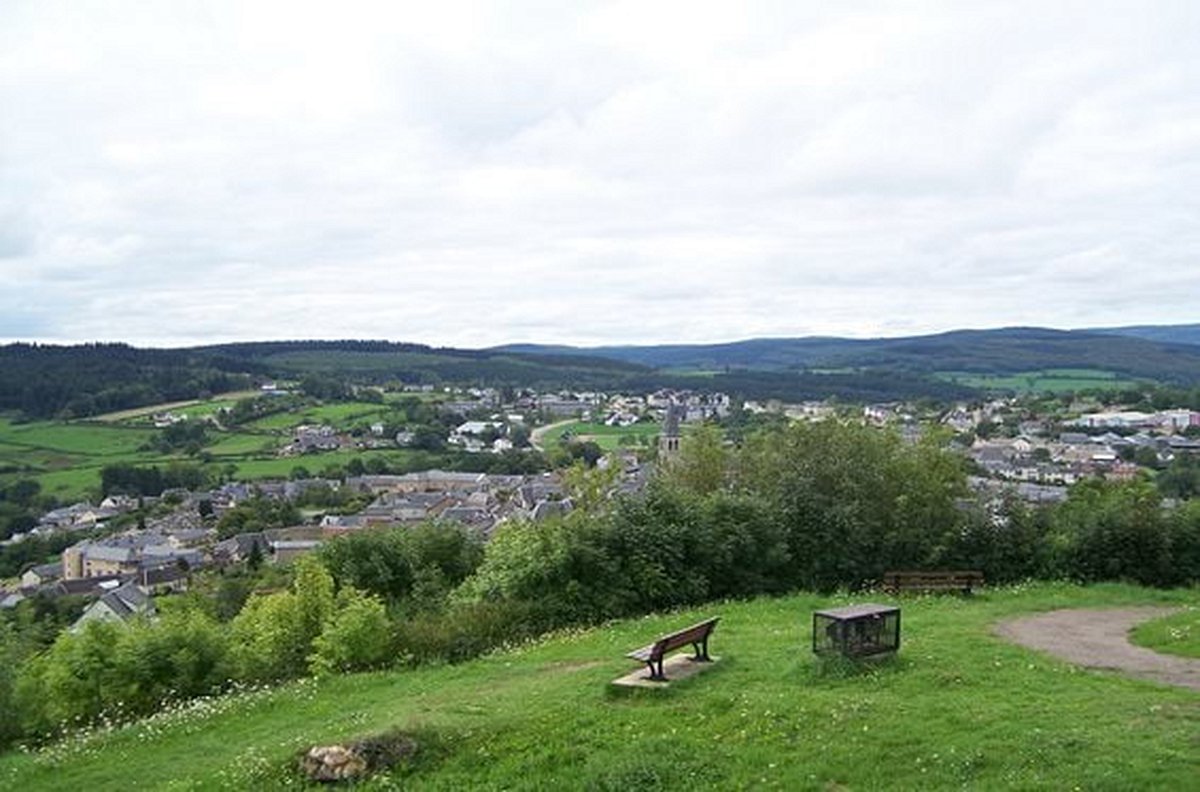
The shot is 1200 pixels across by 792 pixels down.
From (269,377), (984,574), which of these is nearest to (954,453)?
(984,574)

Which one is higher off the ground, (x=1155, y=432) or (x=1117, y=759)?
(x=1117, y=759)

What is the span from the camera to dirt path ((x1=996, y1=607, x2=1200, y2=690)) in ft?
49.4

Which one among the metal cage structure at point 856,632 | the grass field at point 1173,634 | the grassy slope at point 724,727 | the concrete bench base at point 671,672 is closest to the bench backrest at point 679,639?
the concrete bench base at point 671,672

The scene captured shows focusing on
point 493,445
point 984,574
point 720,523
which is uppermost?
point 720,523

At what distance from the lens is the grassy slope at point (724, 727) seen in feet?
36.5

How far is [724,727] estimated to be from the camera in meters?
13.0

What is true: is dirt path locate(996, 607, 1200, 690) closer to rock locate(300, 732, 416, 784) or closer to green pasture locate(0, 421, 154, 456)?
rock locate(300, 732, 416, 784)

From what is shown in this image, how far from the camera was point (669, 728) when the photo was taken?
13117 mm

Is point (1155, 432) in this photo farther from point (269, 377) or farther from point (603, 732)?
point (269, 377)

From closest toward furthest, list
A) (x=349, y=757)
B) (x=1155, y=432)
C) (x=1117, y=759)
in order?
(x=1117, y=759) → (x=349, y=757) → (x=1155, y=432)

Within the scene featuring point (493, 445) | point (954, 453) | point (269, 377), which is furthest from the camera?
point (269, 377)

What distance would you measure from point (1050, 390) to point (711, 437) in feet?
528

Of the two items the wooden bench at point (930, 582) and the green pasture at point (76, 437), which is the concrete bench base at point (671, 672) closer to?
the wooden bench at point (930, 582)

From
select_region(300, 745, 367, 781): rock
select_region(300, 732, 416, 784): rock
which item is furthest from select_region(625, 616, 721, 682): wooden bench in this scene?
select_region(300, 745, 367, 781): rock
